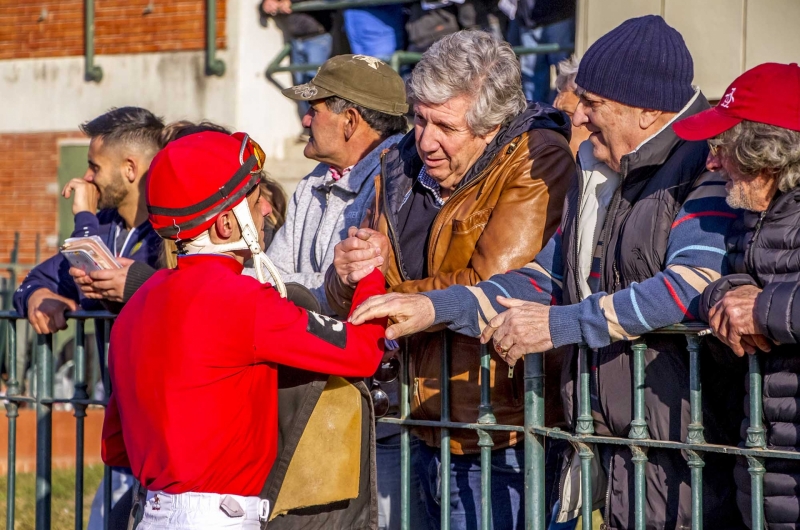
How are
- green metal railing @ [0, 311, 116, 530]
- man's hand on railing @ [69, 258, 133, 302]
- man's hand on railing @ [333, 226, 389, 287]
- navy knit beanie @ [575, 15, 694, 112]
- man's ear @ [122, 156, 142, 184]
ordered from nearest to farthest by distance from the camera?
navy knit beanie @ [575, 15, 694, 112], man's hand on railing @ [333, 226, 389, 287], man's hand on railing @ [69, 258, 133, 302], green metal railing @ [0, 311, 116, 530], man's ear @ [122, 156, 142, 184]

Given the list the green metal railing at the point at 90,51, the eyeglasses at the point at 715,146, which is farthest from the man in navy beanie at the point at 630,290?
the green metal railing at the point at 90,51

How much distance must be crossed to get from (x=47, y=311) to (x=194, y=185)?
6.11ft

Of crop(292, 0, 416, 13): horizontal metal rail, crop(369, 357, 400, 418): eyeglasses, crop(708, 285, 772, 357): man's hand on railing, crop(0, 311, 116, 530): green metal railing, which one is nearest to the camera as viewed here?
crop(708, 285, 772, 357): man's hand on railing

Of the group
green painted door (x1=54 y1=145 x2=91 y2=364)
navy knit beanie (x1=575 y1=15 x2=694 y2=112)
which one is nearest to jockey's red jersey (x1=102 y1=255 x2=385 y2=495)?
navy knit beanie (x1=575 y1=15 x2=694 y2=112)

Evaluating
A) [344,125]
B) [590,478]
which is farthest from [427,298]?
[344,125]

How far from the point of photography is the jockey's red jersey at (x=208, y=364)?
2797 millimetres

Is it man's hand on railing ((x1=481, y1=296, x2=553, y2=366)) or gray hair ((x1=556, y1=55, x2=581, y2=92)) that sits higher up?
gray hair ((x1=556, y1=55, x2=581, y2=92))

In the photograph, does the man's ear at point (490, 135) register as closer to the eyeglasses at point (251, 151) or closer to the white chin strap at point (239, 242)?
the eyeglasses at point (251, 151)

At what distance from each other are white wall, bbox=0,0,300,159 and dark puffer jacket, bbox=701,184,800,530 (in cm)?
722

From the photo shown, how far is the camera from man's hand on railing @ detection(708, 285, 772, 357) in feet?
8.50

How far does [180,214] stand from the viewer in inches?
113

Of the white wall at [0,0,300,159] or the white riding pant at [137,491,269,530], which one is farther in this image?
the white wall at [0,0,300,159]

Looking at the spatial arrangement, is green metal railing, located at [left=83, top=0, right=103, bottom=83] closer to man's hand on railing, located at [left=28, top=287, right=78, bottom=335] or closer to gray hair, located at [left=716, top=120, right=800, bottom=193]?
man's hand on railing, located at [left=28, top=287, right=78, bottom=335]

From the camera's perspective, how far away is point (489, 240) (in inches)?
132
